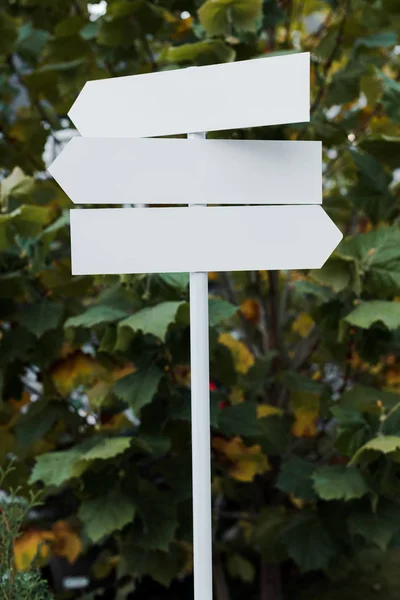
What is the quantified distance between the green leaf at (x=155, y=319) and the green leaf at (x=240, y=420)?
35 centimetres

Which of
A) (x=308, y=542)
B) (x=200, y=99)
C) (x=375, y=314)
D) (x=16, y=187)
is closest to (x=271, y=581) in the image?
(x=308, y=542)

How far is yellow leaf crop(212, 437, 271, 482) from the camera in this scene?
155 cm

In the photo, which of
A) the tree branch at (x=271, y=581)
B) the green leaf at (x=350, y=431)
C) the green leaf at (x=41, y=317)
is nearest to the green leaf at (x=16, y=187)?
the green leaf at (x=41, y=317)

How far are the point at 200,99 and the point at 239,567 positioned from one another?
5.10 ft

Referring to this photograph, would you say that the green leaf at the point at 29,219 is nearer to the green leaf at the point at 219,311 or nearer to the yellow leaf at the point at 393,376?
the green leaf at the point at 219,311

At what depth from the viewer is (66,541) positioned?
1.82 metres

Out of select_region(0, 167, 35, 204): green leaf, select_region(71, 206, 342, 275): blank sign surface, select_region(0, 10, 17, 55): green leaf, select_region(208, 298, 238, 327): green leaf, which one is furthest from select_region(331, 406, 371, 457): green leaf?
select_region(0, 10, 17, 55): green leaf

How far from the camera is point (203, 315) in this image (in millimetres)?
871

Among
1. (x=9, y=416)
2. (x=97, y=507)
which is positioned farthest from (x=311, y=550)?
(x=9, y=416)

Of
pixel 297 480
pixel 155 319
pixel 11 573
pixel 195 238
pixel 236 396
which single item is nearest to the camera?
pixel 195 238

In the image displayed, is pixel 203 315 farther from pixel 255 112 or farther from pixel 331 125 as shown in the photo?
pixel 331 125

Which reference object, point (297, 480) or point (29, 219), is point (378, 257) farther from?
point (29, 219)

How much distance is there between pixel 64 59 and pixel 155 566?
120 cm

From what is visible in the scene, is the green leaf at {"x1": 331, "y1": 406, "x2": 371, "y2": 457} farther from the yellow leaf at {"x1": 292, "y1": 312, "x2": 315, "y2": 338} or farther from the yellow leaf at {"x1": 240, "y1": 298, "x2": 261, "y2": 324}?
the yellow leaf at {"x1": 240, "y1": 298, "x2": 261, "y2": 324}
